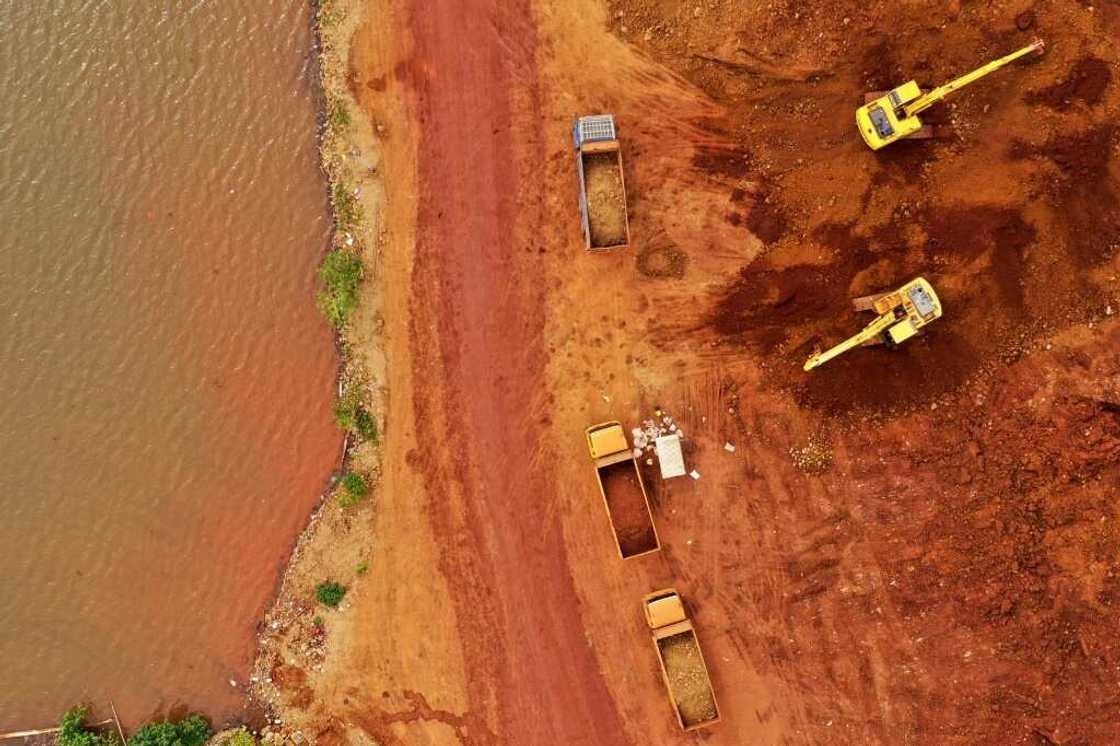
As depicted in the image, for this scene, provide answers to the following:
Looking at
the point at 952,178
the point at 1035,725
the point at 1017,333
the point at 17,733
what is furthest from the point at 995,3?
the point at 17,733

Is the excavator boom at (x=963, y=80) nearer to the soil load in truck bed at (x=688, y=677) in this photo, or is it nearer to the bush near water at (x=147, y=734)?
the soil load in truck bed at (x=688, y=677)

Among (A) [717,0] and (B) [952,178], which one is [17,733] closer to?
(A) [717,0]

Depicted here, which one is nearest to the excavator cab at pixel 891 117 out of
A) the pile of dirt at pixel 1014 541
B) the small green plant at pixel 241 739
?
the pile of dirt at pixel 1014 541

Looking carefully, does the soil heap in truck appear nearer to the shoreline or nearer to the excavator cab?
the shoreline

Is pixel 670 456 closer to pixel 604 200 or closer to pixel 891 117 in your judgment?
pixel 604 200

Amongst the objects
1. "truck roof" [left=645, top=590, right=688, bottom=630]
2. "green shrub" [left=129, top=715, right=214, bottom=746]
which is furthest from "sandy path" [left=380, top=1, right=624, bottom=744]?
"green shrub" [left=129, top=715, right=214, bottom=746]
